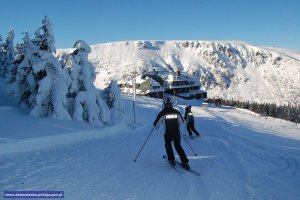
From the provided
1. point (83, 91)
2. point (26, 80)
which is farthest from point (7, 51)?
point (83, 91)

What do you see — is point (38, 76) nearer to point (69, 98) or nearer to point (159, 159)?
point (69, 98)

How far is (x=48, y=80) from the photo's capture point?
18.8 metres

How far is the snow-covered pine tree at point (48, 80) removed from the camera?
18469 millimetres

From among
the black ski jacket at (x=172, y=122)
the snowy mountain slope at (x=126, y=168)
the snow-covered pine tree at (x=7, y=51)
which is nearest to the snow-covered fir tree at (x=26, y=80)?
the snowy mountain slope at (x=126, y=168)

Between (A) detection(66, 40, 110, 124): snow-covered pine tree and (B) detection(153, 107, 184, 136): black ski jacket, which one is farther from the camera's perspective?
(A) detection(66, 40, 110, 124): snow-covered pine tree

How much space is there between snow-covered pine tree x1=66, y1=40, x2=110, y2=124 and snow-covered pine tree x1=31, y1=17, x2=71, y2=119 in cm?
67

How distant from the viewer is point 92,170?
32.8 feet

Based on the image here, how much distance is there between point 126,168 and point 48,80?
34.1 feet

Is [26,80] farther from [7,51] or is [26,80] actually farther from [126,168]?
[7,51]

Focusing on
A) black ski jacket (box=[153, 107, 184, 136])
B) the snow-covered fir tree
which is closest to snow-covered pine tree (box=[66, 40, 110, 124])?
the snow-covered fir tree

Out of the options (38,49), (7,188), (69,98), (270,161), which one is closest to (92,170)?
(7,188)

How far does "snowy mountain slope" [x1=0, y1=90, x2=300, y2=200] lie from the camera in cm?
796

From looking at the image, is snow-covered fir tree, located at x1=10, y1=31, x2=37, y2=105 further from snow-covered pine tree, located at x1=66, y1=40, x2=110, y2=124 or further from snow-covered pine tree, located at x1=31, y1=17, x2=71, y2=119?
snow-covered pine tree, located at x1=66, y1=40, x2=110, y2=124

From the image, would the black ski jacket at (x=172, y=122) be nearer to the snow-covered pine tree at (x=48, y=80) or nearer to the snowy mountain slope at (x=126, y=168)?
the snowy mountain slope at (x=126, y=168)
